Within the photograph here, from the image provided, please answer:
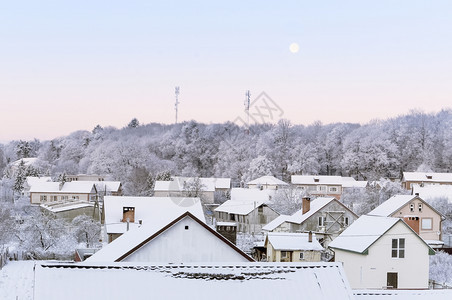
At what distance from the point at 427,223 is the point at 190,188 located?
1301 inches

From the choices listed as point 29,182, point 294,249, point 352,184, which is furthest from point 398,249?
point 29,182

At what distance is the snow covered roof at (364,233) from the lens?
2894 centimetres

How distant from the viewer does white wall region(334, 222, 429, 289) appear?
2856 cm

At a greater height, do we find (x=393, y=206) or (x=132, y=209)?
(x=132, y=209)

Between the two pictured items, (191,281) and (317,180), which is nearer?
(191,281)

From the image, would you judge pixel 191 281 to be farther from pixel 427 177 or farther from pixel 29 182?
pixel 29 182

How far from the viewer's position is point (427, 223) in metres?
48.8

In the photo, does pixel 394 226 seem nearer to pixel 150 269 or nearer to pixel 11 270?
pixel 150 269

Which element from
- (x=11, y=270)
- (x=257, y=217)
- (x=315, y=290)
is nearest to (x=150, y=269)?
(x=315, y=290)

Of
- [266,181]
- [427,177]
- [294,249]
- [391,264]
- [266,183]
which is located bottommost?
[294,249]

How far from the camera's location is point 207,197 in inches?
3014

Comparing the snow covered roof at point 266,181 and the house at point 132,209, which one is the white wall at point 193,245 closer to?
the house at point 132,209

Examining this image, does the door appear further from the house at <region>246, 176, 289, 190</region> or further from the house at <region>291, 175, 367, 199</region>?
the house at <region>291, 175, 367, 199</region>

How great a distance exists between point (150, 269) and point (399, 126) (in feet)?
347
